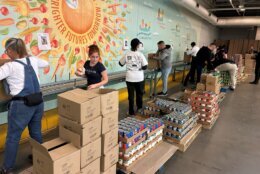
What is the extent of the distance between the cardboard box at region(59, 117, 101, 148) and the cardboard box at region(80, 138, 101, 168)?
3 cm

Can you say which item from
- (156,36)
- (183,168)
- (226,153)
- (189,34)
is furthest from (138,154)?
(189,34)

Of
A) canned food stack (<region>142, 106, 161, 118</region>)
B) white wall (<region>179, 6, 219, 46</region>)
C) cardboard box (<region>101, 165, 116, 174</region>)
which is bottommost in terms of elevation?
cardboard box (<region>101, 165, 116, 174</region>)

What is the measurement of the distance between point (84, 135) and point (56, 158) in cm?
25

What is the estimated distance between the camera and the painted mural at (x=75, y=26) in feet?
9.00

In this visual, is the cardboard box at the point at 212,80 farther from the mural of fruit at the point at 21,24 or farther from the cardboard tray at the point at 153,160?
the mural of fruit at the point at 21,24

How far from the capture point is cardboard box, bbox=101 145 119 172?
5.60ft

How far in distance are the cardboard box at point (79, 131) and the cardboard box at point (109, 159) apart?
235 mm

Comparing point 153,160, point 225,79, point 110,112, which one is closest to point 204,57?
point 225,79

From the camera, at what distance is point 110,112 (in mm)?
→ 1708

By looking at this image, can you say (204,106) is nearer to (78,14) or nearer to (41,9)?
(78,14)

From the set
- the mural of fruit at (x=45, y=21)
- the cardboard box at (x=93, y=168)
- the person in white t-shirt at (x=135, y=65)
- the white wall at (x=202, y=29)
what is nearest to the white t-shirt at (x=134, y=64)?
the person in white t-shirt at (x=135, y=65)

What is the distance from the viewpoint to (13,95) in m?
1.79

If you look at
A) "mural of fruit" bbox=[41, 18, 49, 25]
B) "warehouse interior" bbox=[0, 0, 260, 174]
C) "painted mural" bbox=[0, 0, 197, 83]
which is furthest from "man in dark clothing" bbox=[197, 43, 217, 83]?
"mural of fruit" bbox=[41, 18, 49, 25]

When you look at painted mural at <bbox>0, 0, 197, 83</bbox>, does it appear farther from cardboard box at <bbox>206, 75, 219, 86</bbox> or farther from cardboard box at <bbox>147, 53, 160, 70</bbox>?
cardboard box at <bbox>206, 75, 219, 86</bbox>
